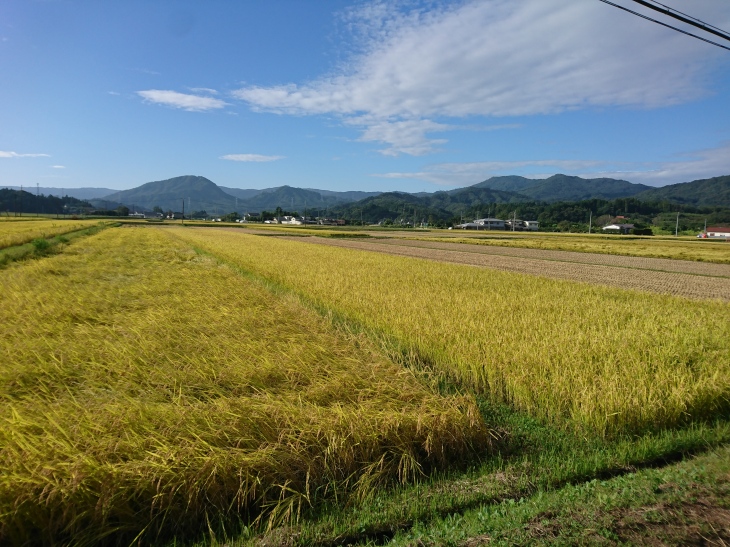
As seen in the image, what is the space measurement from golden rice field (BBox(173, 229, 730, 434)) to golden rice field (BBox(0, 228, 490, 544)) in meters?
0.98

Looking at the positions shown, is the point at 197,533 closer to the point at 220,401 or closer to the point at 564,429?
the point at 220,401

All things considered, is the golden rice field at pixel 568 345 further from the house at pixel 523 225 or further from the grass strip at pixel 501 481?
the house at pixel 523 225

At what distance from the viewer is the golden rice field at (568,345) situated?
418 cm

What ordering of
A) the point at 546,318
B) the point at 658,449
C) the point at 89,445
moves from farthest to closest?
1. the point at 546,318
2. the point at 658,449
3. the point at 89,445

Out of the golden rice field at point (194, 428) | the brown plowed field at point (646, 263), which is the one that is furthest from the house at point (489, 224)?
the golden rice field at point (194, 428)

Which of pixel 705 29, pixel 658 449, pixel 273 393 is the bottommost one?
pixel 658 449

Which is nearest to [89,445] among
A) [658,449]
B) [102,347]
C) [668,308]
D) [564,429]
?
[102,347]

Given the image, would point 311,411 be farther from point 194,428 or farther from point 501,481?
point 501,481

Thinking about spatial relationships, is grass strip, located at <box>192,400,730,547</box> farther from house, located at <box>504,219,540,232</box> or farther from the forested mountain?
the forested mountain

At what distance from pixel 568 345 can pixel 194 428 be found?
4697mm

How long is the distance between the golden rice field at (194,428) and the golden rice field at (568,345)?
0.98m

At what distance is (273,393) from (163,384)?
43.9 inches

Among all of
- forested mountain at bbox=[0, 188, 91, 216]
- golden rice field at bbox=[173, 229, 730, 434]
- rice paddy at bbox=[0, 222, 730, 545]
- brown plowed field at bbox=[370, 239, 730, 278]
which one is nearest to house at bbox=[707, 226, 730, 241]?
brown plowed field at bbox=[370, 239, 730, 278]

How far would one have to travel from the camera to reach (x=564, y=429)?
3949 millimetres
